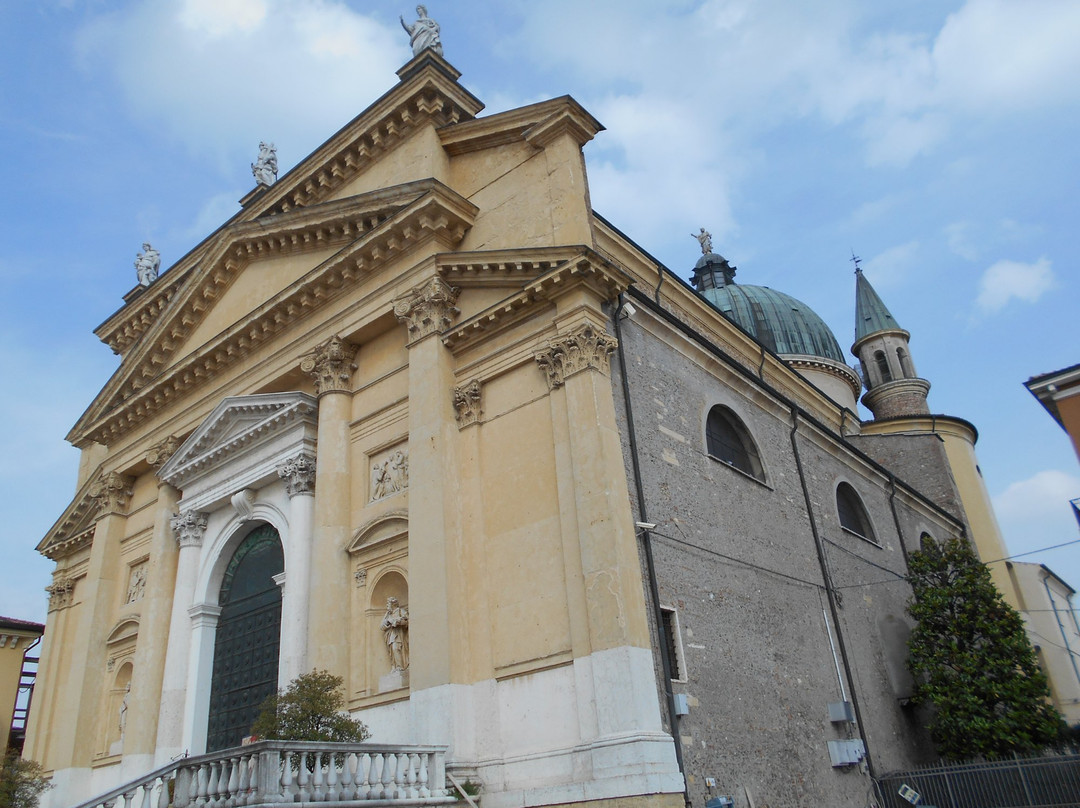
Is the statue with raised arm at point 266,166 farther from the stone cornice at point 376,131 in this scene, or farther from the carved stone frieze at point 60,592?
the carved stone frieze at point 60,592

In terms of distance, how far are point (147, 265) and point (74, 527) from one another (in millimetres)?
6840

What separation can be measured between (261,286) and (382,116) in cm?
415

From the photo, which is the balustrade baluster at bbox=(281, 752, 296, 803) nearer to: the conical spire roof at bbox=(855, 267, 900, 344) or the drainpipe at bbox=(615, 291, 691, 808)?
the drainpipe at bbox=(615, 291, 691, 808)

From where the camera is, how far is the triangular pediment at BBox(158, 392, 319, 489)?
50.1ft

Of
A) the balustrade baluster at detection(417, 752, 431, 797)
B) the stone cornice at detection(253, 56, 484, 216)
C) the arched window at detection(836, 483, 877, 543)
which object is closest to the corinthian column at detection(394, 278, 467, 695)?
the balustrade baluster at detection(417, 752, 431, 797)

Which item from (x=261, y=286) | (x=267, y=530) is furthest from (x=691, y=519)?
(x=261, y=286)

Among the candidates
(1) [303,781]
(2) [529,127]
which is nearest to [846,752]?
(1) [303,781]

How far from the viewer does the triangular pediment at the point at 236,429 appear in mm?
15258

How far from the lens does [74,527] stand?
71.1 feet

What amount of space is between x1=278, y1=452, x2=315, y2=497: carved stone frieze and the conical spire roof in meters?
25.3

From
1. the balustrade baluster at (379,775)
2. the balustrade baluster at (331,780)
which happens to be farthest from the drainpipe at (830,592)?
the balustrade baluster at (331,780)

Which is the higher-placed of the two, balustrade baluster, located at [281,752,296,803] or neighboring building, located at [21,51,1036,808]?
neighboring building, located at [21,51,1036,808]

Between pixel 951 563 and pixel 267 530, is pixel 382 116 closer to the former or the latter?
pixel 267 530

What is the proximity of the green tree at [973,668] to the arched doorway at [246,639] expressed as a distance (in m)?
11.8
